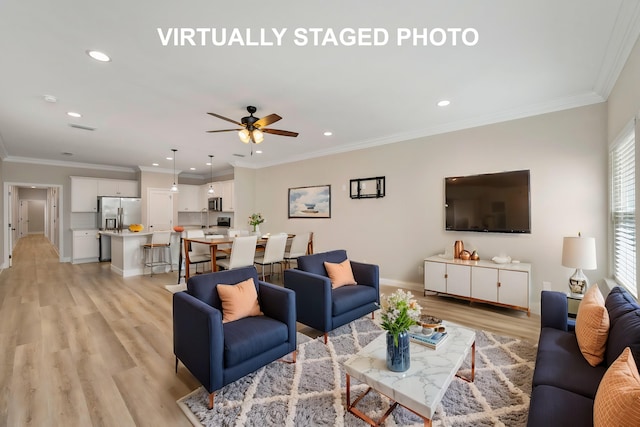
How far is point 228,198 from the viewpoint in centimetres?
795

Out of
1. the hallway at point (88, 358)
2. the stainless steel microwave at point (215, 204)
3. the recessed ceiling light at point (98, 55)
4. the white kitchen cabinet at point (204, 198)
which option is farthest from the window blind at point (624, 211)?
the white kitchen cabinet at point (204, 198)

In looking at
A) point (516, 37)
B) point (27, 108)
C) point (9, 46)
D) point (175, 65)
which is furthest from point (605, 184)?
point (27, 108)

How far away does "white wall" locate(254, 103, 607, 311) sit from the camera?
3383mm

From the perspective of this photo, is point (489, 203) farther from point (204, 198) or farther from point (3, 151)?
point (3, 151)

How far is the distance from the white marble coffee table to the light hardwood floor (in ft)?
3.90

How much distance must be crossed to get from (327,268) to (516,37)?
9.05 ft

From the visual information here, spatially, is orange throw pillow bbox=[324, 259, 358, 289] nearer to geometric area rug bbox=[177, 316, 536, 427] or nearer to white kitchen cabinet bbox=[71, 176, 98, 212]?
geometric area rug bbox=[177, 316, 536, 427]

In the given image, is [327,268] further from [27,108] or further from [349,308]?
[27,108]

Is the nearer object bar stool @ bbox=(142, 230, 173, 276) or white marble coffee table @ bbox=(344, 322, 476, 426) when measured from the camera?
white marble coffee table @ bbox=(344, 322, 476, 426)

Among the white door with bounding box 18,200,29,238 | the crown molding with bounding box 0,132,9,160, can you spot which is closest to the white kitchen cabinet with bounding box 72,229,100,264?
the crown molding with bounding box 0,132,9,160

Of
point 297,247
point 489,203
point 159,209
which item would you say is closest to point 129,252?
point 159,209

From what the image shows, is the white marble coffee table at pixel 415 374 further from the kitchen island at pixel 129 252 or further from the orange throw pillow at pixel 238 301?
the kitchen island at pixel 129 252

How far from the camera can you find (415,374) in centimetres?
175

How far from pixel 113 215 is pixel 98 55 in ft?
21.7
